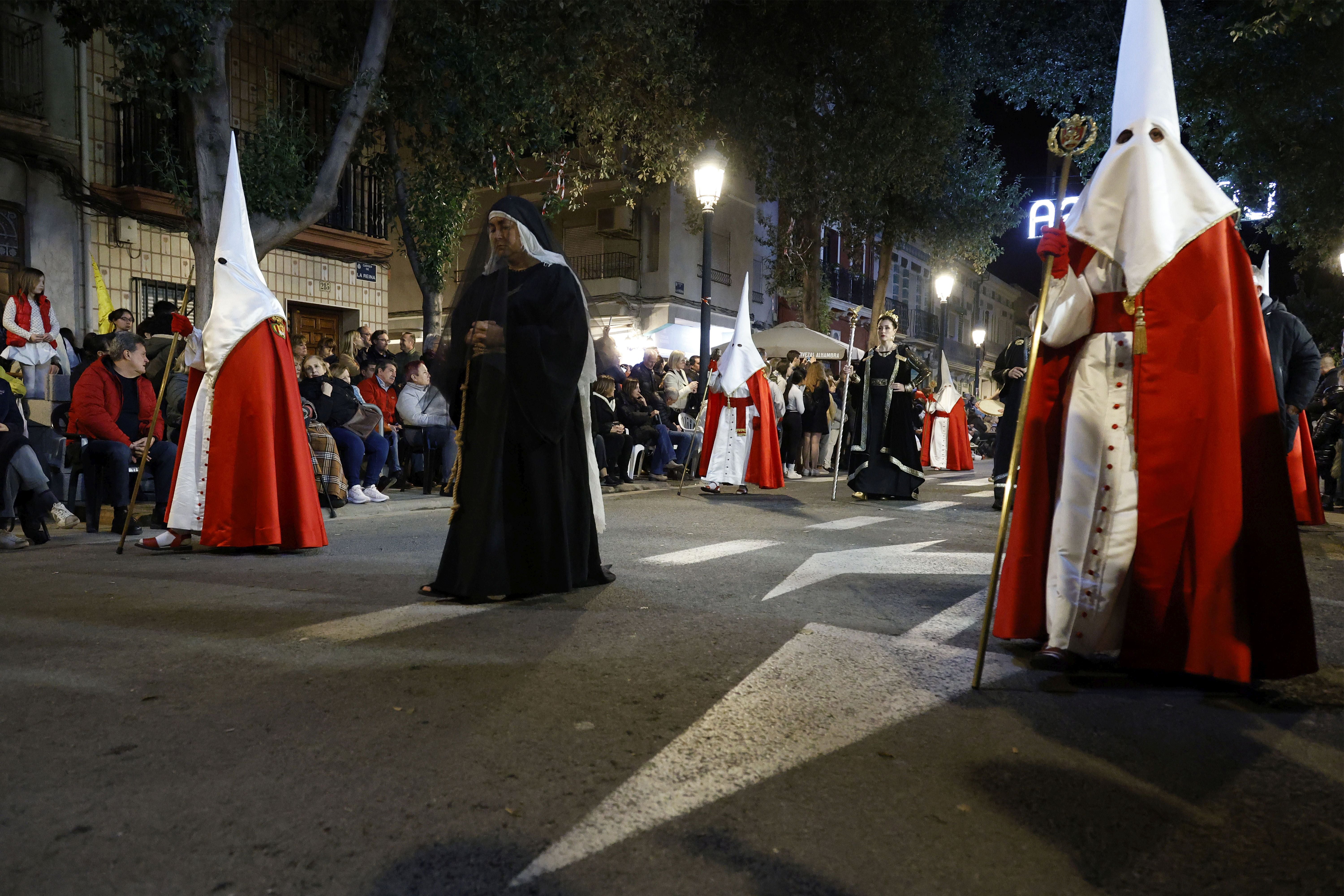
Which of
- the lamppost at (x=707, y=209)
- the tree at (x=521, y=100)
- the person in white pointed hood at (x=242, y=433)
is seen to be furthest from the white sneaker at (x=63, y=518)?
the lamppost at (x=707, y=209)

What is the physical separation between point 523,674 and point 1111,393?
2511mm

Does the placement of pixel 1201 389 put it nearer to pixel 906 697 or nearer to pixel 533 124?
pixel 906 697

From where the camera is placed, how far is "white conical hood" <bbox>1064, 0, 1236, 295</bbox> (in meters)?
3.59

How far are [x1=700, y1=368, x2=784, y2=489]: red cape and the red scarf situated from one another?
779 centimetres

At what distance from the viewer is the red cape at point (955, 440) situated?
20672mm

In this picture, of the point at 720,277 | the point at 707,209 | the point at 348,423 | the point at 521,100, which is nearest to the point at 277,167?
the point at 521,100

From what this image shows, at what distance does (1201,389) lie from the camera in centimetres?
357

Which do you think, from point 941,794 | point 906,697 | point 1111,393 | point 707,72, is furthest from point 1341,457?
point 707,72

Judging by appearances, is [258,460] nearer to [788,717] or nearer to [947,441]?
[788,717]

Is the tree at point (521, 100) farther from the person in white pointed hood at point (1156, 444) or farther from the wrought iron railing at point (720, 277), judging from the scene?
the wrought iron railing at point (720, 277)

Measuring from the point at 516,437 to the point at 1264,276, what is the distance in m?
7.54

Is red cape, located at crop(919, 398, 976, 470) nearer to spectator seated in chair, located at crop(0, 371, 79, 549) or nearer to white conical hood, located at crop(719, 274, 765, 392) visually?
white conical hood, located at crop(719, 274, 765, 392)

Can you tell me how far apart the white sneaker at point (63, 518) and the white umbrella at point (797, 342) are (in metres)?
13.6

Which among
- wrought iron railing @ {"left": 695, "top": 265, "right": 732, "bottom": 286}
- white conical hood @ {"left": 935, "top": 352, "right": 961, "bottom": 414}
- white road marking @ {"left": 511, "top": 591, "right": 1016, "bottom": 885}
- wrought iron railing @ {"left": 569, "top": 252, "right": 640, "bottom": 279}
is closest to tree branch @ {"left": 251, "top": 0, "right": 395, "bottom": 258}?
white conical hood @ {"left": 935, "top": 352, "right": 961, "bottom": 414}
